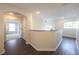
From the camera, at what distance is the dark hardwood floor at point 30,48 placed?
1.75m

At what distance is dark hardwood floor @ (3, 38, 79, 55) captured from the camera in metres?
1.75

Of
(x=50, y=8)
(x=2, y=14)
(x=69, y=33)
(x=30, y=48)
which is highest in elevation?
(x=50, y=8)

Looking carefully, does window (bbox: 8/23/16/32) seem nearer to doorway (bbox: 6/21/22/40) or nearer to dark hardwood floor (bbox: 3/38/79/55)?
doorway (bbox: 6/21/22/40)

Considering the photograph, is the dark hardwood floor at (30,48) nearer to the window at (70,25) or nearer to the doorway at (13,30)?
the doorway at (13,30)

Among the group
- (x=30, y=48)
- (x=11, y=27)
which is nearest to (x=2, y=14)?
(x=11, y=27)

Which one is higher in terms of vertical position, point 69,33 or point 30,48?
point 69,33

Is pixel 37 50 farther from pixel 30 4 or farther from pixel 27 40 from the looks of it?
pixel 30 4

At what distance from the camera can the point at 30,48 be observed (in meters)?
1.87

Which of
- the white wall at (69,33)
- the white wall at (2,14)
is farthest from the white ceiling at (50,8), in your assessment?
the white wall at (69,33)

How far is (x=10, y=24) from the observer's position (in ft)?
5.98

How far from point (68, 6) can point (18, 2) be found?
36.1 inches

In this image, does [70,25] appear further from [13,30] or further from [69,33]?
[13,30]

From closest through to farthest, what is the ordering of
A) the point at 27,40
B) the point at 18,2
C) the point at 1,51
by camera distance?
the point at 18,2 < the point at 1,51 < the point at 27,40

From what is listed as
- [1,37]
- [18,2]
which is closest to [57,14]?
[18,2]
